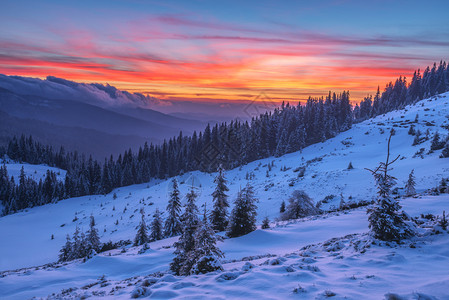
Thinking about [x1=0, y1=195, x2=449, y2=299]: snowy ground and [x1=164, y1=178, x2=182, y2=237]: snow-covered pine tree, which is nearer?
[x1=0, y1=195, x2=449, y2=299]: snowy ground

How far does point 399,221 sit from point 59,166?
152 meters

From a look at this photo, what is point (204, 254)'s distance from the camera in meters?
9.85

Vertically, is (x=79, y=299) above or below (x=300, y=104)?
below

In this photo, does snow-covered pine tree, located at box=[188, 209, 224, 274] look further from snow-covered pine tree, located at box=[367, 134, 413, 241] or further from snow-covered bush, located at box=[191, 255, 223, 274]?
snow-covered pine tree, located at box=[367, 134, 413, 241]

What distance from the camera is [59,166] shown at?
130000 millimetres

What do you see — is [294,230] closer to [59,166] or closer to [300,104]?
[300,104]

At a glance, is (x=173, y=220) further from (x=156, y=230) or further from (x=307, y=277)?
(x=307, y=277)

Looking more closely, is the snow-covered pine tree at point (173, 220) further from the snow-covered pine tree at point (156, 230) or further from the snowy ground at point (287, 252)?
the snowy ground at point (287, 252)

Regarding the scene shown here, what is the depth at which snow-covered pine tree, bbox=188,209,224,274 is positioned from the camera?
9.33 m

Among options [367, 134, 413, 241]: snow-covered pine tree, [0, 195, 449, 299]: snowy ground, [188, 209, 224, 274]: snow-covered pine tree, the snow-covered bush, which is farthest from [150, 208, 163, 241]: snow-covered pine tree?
[367, 134, 413, 241]: snow-covered pine tree

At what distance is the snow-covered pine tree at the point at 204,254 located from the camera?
933cm

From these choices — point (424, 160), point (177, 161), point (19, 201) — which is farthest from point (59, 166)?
point (424, 160)

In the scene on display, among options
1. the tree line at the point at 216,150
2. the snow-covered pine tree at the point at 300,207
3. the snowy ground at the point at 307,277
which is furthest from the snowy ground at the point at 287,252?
the tree line at the point at 216,150

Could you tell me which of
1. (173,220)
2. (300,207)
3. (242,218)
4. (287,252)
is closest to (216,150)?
(173,220)
